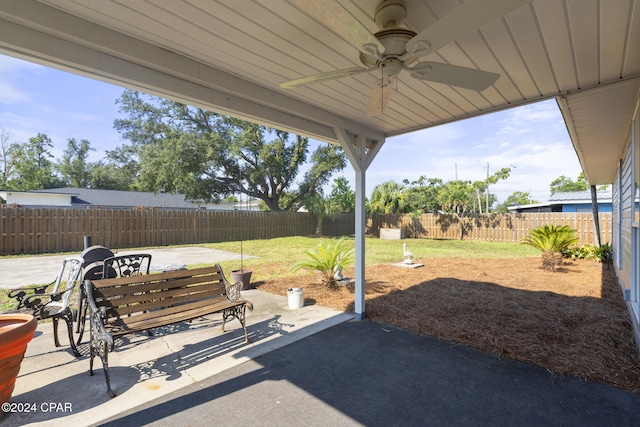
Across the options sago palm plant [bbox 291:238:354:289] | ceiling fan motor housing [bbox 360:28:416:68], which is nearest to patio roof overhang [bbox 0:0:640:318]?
ceiling fan motor housing [bbox 360:28:416:68]

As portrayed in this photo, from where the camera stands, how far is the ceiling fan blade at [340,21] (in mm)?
1430

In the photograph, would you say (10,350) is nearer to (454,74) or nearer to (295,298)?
(295,298)

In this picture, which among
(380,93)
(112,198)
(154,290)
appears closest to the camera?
(380,93)

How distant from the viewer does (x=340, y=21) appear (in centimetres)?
153

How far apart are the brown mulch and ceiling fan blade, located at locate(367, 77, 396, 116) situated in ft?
8.52

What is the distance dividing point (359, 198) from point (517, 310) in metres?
2.76

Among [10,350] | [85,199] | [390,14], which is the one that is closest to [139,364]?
[10,350]

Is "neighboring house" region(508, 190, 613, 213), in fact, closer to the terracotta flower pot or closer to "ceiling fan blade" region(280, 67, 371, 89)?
"ceiling fan blade" region(280, 67, 371, 89)

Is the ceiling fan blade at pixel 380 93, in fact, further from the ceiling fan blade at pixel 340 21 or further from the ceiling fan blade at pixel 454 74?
the ceiling fan blade at pixel 340 21

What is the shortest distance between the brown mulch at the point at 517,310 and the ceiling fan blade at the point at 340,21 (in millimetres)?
3067

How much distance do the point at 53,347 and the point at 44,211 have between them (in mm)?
9879

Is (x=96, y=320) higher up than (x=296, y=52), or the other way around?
(x=296, y=52)

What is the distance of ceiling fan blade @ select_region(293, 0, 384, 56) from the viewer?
143cm

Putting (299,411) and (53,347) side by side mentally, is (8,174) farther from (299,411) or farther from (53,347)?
(299,411)
